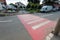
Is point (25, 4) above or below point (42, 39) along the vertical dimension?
below

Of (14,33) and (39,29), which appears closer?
(14,33)

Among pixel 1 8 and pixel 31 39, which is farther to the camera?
pixel 1 8

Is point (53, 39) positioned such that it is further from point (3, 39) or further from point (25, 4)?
point (25, 4)

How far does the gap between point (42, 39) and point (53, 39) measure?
24.2 inches

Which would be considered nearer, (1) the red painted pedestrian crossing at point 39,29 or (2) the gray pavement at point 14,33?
(2) the gray pavement at point 14,33

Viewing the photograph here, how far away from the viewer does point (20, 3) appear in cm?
5109

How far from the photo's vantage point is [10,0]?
4894cm

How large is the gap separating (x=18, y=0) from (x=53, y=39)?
44.6 m

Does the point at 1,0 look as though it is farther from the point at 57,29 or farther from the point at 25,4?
the point at 57,29

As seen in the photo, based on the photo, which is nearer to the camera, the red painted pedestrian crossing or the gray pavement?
the gray pavement

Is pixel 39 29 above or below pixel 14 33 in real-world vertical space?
below

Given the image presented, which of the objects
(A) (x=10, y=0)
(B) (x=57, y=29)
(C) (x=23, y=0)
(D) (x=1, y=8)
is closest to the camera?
(B) (x=57, y=29)

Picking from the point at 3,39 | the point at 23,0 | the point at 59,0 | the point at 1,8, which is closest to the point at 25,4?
the point at 23,0

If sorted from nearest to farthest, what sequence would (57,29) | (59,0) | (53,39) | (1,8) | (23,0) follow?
(53,39) < (57,29) < (1,8) < (23,0) < (59,0)
